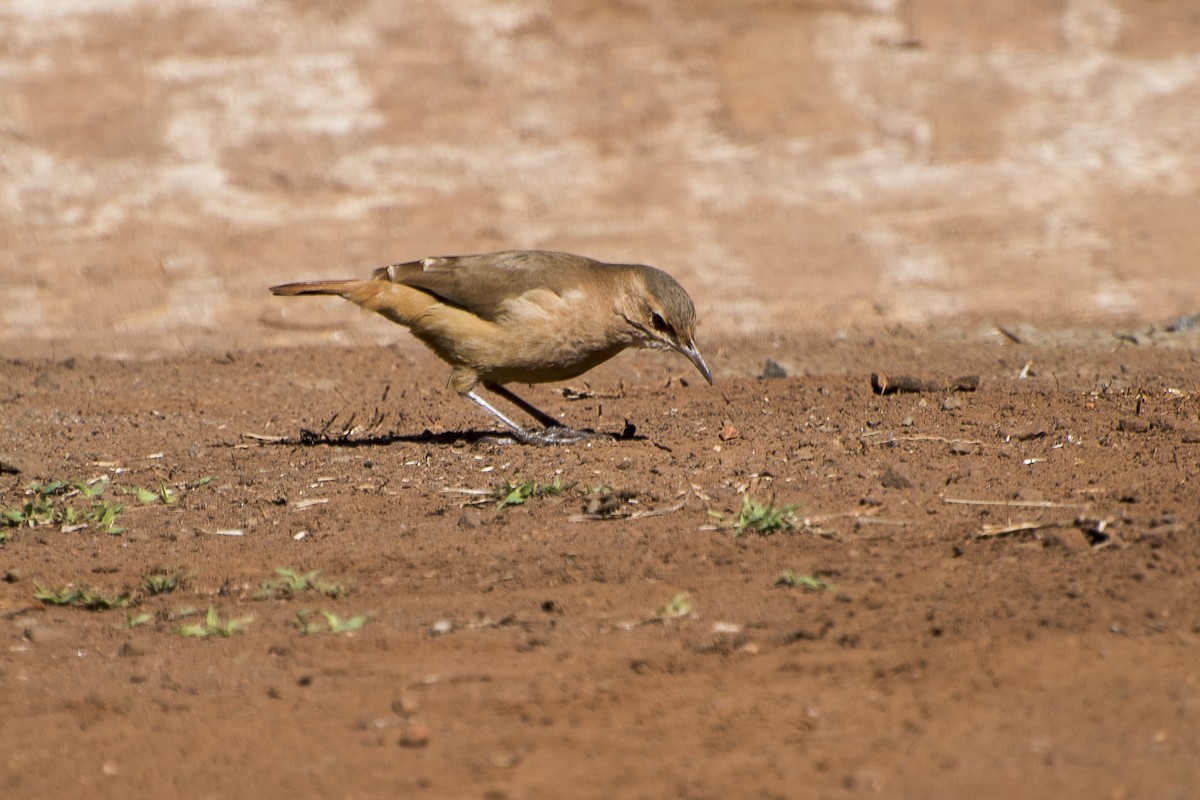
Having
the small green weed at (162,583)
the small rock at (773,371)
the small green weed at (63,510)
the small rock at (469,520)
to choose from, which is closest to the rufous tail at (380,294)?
the small green weed at (63,510)

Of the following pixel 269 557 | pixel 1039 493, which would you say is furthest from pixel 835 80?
pixel 269 557

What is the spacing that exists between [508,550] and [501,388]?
121 inches

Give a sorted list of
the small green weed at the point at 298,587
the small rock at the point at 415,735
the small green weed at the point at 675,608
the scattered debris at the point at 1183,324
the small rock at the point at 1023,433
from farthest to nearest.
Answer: the scattered debris at the point at 1183,324 < the small rock at the point at 1023,433 < the small green weed at the point at 298,587 < the small green weed at the point at 675,608 < the small rock at the point at 415,735

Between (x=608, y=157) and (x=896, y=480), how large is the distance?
602cm

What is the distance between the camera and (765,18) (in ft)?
39.5

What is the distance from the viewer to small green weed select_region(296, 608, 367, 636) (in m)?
4.35

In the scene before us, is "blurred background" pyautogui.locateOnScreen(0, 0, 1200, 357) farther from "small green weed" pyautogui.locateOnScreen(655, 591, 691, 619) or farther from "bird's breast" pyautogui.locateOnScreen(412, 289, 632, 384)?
"small green weed" pyautogui.locateOnScreen(655, 591, 691, 619)

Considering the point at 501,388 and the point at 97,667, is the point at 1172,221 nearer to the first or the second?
the point at 501,388

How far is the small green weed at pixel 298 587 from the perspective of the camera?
4734mm

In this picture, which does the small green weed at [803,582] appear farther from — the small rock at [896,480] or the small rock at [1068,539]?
the small rock at [896,480]

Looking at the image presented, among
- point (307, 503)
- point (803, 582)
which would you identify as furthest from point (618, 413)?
point (803, 582)

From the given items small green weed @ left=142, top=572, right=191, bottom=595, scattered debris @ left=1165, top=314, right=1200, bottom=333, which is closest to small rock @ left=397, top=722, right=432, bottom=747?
small green weed @ left=142, top=572, right=191, bottom=595

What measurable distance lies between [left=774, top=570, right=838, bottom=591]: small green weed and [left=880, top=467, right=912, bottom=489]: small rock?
1.06 m

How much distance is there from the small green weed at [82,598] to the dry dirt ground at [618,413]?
54 mm
